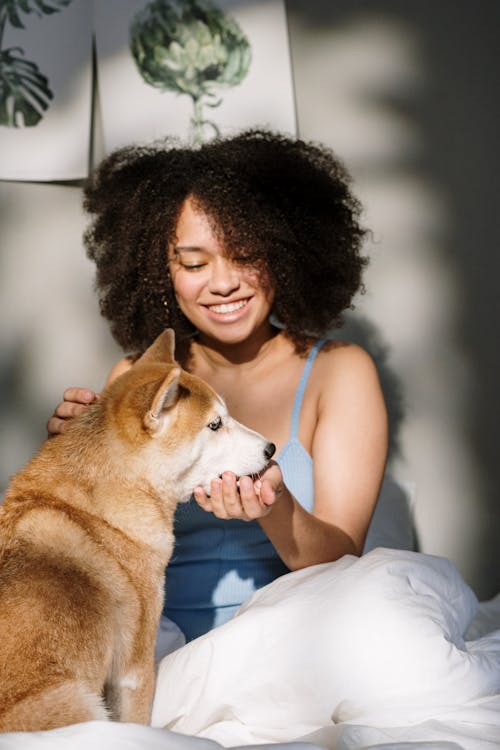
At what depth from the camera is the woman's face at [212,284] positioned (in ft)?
6.19

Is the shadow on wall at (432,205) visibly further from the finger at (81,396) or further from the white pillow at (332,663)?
the white pillow at (332,663)

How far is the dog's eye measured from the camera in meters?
1.54

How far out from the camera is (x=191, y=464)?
150 cm

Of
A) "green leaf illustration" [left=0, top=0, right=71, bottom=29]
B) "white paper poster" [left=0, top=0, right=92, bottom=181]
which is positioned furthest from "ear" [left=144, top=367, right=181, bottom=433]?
"green leaf illustration" [left=0, top=0, right=71, bottom=29]

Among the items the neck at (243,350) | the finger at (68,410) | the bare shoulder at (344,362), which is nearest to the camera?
the finger at (68,410)

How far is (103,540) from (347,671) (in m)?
0.40

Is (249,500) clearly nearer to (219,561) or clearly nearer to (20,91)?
(219,561)

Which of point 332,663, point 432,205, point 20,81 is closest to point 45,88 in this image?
point 20,81

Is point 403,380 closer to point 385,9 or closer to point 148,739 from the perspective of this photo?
point 385,9

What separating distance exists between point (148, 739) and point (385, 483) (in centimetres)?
163

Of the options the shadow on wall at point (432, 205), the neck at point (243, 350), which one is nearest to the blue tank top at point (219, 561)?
the neck at point (243, 350)

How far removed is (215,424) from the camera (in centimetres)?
155

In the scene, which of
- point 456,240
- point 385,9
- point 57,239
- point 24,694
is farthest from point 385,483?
point 24,694

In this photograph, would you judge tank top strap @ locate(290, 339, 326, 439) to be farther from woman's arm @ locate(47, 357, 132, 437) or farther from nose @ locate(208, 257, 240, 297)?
woman's arm @ locate(47, 357, 132, 437)
